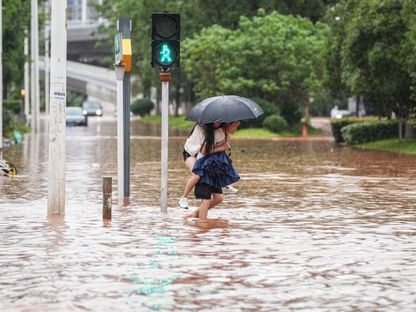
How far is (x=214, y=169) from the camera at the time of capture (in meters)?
17.0

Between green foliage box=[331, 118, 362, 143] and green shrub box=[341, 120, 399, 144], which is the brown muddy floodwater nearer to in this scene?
green shrub box=[341, 120, 399, 144]

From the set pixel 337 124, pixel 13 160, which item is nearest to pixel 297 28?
pixel 337 124

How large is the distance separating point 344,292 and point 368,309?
83 centimetres

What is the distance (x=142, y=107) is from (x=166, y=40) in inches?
3913

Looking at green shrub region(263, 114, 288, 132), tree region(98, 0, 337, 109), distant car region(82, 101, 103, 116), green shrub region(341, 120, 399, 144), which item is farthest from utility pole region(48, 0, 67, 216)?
distant car region(82, 101, 103, 116)

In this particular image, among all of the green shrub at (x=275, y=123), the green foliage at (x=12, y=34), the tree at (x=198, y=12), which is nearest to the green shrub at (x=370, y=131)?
the green shrub at (x=275, y=123)

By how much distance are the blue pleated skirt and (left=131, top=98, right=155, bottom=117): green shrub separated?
99938 mm

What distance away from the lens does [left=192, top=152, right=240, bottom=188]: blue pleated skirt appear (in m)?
17.0

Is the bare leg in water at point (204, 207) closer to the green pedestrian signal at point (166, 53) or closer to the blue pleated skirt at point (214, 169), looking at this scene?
the blue pleated skirt at point (214, 169)

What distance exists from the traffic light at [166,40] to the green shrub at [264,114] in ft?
148

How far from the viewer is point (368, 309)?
31.7ft

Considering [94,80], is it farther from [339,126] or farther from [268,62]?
[339,126]

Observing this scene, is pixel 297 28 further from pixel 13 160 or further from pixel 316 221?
pixel 316 221

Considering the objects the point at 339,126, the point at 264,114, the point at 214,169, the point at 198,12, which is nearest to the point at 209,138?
the point at 214,169
